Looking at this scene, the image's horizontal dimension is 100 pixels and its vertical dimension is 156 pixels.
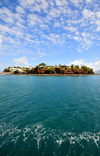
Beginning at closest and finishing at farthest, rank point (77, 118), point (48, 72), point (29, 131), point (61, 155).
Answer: point (61, 155) < point (29, 131) < point (77, 118) < point (48, 72)

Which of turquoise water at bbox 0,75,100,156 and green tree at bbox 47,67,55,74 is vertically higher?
green tree at bbox 47,67,55,74

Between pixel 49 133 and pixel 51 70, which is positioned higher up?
pixel 51 70

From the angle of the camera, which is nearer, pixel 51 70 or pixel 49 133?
pixel 49 133

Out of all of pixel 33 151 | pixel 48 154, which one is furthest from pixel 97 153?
pixel 33 151

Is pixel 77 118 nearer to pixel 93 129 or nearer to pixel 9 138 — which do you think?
pixel 93 129

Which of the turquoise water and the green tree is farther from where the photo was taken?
the green tree

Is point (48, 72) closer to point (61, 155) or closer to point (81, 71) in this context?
point (81, 71)

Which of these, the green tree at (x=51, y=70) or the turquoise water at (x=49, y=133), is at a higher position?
the green tree at (x=51, y=70)

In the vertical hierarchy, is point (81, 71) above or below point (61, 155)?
above

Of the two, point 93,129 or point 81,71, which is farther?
point 81,71

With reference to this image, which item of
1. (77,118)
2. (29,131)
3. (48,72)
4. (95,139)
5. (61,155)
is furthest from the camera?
(48,72)

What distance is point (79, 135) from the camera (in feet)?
41.2

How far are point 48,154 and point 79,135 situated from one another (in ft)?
18.7

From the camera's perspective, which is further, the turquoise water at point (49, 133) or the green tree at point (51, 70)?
the green tree at point (51, 70)
